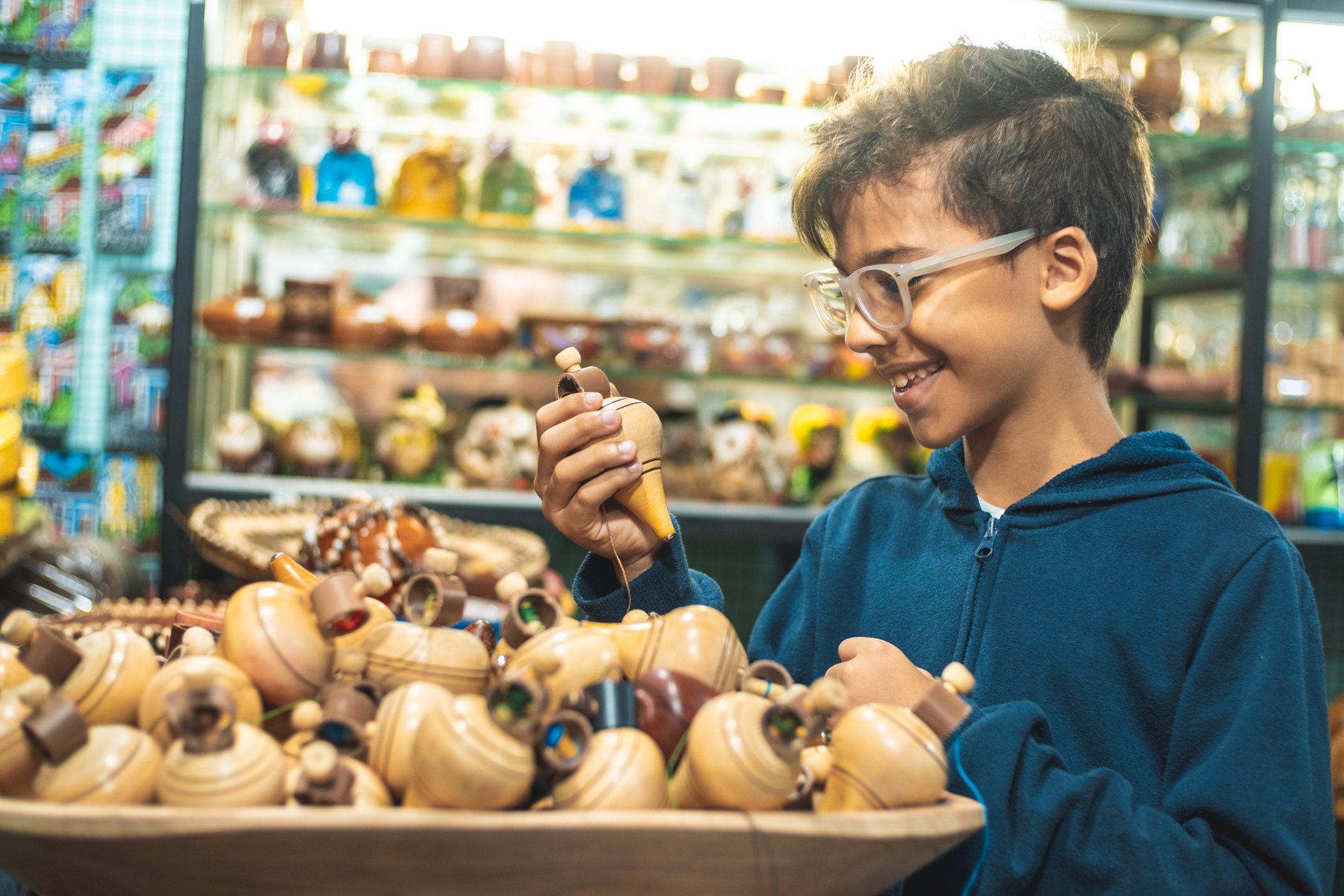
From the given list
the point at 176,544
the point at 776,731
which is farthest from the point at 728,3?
Result: the point at 776,731

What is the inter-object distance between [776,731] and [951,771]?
0.26m

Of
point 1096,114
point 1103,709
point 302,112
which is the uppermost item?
point 302,112

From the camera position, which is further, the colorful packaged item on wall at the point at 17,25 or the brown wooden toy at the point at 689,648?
the colorful packaged item on wall at the point at 17,25

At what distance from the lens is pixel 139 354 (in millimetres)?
3512

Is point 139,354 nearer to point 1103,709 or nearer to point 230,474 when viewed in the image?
point 230,474

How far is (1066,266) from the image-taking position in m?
1.18

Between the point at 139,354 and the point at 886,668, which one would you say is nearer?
the point at 886,668

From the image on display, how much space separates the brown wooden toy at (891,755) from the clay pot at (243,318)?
2779mm

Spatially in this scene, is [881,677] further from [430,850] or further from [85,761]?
[85,761]

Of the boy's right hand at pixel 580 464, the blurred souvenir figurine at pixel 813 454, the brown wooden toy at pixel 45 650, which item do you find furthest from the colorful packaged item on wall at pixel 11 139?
the brown wooden toy at pixel 45 650

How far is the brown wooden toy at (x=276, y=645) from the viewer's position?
29.8 inches

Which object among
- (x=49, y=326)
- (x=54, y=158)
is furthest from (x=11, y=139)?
(x=49, y=326)

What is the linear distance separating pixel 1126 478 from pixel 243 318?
258 centimetres

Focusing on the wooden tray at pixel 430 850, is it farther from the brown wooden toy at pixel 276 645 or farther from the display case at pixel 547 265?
the display case at pixel 547 265
